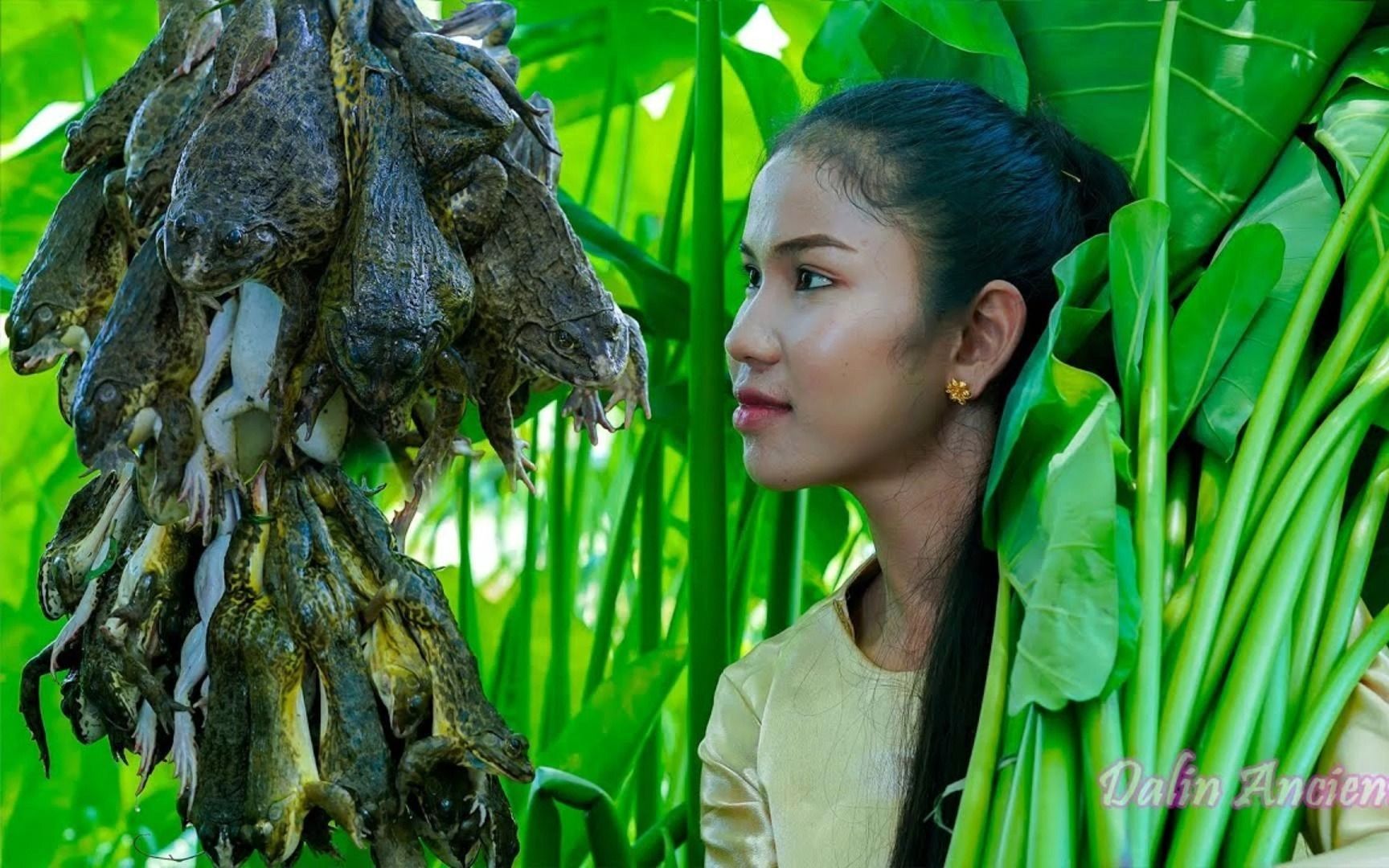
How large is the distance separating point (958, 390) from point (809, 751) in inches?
8.4

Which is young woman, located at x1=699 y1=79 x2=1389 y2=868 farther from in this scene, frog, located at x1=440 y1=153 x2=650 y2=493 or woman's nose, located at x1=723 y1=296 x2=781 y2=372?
frog, located at x1=440 y1=153 x2=650 y2=493

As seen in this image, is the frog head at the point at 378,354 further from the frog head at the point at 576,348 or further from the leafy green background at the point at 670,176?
the leafy green background at the point at 670,176

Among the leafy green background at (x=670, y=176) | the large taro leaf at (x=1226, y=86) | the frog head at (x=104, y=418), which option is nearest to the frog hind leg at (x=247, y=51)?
the frog head at (x=104, y=418)

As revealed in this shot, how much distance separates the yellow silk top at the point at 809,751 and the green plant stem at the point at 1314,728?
Result: 0.23ft

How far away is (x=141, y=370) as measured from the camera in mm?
537

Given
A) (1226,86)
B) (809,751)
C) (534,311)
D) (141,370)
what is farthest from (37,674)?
(1226,86)

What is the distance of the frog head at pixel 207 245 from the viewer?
494 mm

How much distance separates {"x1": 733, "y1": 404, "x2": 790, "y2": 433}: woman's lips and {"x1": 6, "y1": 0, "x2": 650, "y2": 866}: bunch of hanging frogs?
13 centimetres

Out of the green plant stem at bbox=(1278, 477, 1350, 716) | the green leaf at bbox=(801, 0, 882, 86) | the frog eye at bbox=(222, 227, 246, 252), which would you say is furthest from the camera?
the green leaf at bbox=(801, 0, 882, 86)

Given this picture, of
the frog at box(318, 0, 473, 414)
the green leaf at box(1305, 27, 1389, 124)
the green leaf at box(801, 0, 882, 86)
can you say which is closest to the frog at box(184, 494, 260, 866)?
the frog at box(318, 0, 473, 414)

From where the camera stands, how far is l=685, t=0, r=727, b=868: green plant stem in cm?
77

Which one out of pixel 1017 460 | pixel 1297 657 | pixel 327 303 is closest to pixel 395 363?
pixel 327 303

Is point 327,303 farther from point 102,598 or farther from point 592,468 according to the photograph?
point 592,468

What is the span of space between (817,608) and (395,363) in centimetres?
39
